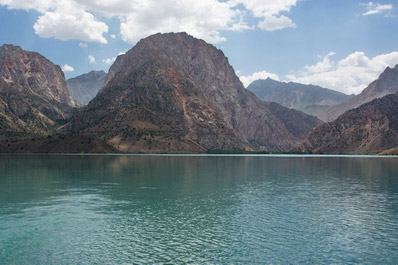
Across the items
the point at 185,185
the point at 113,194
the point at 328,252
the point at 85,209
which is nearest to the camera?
the point at 328,252

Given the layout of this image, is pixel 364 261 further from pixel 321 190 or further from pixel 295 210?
pixel 321 190

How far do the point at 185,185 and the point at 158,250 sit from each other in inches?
2370

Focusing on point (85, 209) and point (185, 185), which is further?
point (185, 185)

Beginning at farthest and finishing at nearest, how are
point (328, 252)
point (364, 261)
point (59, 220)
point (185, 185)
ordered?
point (185, 185), point (59, 220), point (328, 252), point (364, 261)

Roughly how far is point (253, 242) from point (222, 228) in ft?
24.8

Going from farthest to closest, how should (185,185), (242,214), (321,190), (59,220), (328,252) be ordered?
1. (185,185)
2. (321,190)
3. (242,214)
4. (59,220)
5. (328,252)

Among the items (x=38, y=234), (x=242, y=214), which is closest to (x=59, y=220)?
(x=38, y=234)

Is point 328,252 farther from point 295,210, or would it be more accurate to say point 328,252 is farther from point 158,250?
point 295,210

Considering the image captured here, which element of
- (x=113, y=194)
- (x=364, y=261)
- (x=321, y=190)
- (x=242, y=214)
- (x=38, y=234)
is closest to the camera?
(x=364, y=261)

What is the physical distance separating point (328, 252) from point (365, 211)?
27314 millimetres

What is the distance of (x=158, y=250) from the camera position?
41.8m

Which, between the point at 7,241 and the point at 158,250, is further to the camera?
the point at 7,241

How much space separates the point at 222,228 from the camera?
51875 millimetres

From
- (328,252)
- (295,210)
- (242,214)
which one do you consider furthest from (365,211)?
(328,252)
